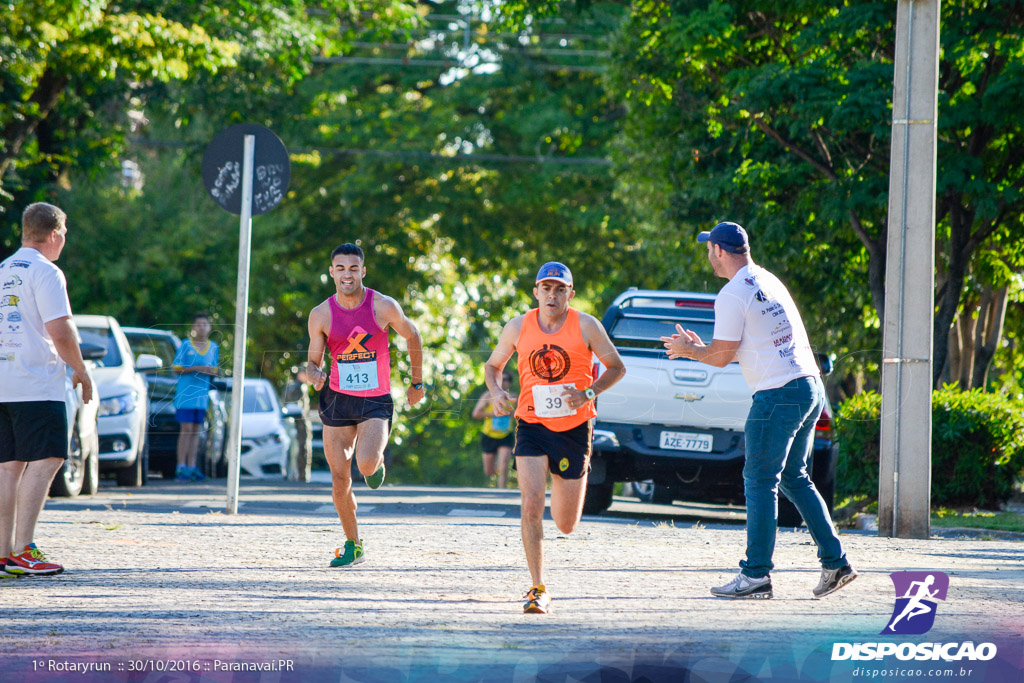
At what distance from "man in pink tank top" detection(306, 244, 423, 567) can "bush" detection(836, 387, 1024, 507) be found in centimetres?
729

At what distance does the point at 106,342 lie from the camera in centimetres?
1592

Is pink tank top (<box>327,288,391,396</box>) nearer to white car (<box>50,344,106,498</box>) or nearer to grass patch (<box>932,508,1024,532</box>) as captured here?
white car (<box>50,344,106,498</box>)

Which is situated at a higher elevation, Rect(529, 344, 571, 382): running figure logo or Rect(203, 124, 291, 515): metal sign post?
Rect(203, 124, 291, 515): metal sign post

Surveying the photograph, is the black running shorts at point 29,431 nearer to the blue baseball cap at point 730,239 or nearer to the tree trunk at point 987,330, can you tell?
the blue baseball cap at point 730,239

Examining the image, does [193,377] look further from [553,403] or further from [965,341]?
[965,341]

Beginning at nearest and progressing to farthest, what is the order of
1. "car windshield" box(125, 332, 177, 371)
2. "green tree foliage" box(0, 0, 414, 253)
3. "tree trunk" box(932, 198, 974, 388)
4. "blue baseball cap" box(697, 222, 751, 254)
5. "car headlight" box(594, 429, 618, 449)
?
"blue baseball cap" box(697, 222, 751, 254) < "car headlight" box(594, 429, 618, 449) < "tree trunk" box(932, 198, 974, 388) < "car windshield" box(125, 332, 177, 371) < "green tree foliage" box(0, 0, 414, 253)

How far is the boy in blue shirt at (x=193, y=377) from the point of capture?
13.1 meters

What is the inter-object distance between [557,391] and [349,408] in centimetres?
184

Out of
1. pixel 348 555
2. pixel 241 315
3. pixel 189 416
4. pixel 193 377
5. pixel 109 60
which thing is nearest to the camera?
pixel 348 555

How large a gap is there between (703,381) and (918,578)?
422cm

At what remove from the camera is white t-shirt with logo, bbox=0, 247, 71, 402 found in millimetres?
8047

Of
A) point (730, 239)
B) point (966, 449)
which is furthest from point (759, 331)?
point (966, 449)

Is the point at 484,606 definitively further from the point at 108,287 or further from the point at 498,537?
the point at 108,287

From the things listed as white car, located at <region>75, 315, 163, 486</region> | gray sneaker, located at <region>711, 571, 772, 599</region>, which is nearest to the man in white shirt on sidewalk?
gray sneaker, located at <region>711, 571, 772, 599</region>
